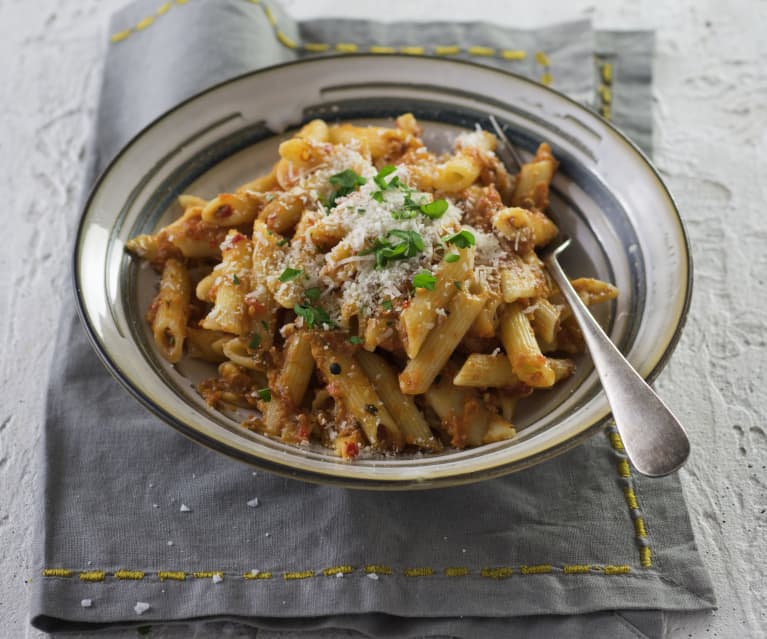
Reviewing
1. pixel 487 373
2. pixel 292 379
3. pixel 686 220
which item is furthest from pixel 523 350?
pixel 686 220

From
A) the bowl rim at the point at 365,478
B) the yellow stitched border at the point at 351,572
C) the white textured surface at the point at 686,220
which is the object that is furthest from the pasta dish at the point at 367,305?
the white textured surface at the point at 686,220

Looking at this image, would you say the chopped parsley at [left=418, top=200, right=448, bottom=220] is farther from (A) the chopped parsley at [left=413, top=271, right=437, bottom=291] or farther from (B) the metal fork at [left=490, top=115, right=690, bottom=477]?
(B) the metal fork at [left=490, top=115, right=690, bottom=477]

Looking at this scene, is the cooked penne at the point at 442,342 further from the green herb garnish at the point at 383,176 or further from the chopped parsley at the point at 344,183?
the chopped parsley at the point at 344,183

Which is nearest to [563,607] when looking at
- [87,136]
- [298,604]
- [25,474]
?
[298,604]

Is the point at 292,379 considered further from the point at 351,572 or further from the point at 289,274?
the point at 351,572

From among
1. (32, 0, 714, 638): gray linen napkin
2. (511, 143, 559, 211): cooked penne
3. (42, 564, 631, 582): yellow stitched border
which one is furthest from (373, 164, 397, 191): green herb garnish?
(42, 564, 631, 582): yellow stitched border

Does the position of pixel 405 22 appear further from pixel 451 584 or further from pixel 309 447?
pixel 451 584

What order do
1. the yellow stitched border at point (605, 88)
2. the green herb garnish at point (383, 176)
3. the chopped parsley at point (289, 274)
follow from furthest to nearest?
the yellow stitched border at point (605, 88)
the green herb garnish at point (383, 176)
the chopped parsley at point (289, 274)

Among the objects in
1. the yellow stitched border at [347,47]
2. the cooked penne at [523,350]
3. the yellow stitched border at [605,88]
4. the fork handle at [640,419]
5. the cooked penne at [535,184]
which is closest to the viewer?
the fork handle at [640,419]
